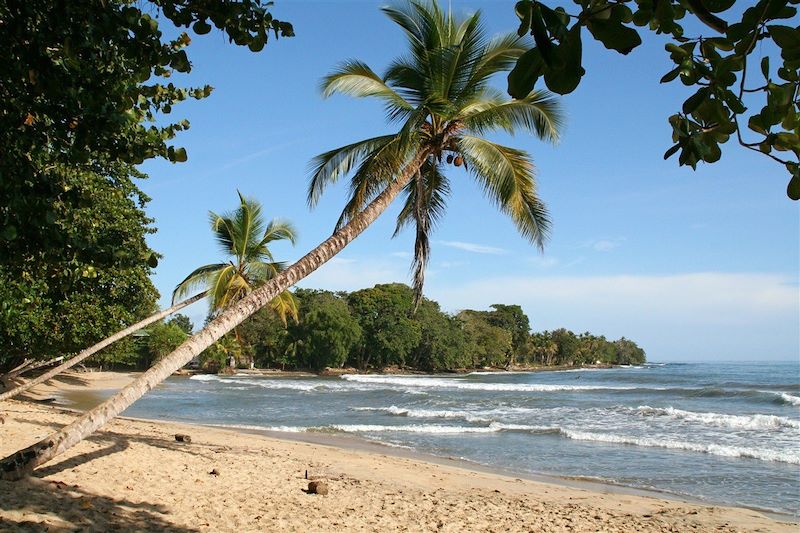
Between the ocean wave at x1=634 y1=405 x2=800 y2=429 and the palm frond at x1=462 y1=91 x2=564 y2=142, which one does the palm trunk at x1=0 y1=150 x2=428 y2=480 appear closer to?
the palm frond at x1=462 y1=91 x2=564 y2=142

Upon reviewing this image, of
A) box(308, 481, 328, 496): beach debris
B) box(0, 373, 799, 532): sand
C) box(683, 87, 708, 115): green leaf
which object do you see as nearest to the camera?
box(683, 87, 708, 115): green leaf

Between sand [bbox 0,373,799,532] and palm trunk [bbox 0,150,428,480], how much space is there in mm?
461

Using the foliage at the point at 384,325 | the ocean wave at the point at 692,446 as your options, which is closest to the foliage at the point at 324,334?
the foliage at the point at 384,325

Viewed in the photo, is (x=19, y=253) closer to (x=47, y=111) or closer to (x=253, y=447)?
(x=47, y=111)

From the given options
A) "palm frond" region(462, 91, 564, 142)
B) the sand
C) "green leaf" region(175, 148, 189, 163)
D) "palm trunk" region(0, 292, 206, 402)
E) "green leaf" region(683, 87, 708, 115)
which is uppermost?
"palm frond" region(462, 91, 564, 142)

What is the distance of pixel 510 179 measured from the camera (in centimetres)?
885

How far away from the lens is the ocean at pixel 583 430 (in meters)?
11.7

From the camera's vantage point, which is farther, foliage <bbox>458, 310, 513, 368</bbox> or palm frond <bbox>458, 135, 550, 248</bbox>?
foliage <bbox>458, 310, 513, 368</bbox>

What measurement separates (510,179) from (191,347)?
17.1 ft

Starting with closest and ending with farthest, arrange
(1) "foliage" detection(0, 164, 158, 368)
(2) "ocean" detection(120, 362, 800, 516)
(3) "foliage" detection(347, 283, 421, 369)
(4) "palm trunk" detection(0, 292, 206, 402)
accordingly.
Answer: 1. (4) "palm trunk" detection(0, 292, 206, 402)
2. (1) "foliage" detection(0, 164, 158, 368)
3. (2) "ocean" detection(120, 362, 800, 516)
4. (3) "foliage" detection(347, 283, 421, 369)

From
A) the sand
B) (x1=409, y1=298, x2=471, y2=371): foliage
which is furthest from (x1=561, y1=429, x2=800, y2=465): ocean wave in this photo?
(x1=409, y1=298, x2=471, y2=371): foliage

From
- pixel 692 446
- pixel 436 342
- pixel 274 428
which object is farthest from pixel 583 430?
pixel 436 342

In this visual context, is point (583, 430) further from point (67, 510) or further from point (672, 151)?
point (672, 151)

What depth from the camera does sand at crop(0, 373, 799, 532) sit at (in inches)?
217
